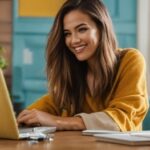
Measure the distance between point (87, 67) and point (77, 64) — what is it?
0.05 meters

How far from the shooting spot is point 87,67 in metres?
2.15

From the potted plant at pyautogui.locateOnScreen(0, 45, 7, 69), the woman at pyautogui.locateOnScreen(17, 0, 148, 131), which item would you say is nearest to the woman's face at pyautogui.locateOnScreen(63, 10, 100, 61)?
the woman at pyautogui.locateOnScreen(17, 0, 148, 131)

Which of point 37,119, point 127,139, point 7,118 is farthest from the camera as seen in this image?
point 37,119

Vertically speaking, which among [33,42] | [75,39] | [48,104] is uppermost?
[75,39]

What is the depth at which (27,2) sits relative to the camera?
3514 mm

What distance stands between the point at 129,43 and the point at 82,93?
5.47 feet

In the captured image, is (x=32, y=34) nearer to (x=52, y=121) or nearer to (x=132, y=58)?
(x=132, y=58)

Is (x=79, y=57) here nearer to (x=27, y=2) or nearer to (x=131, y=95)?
(x=131, y=95)

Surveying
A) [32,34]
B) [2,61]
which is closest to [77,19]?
[2,61]

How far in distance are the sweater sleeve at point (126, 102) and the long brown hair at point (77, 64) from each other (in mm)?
65

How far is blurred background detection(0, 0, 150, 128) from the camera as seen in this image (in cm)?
348

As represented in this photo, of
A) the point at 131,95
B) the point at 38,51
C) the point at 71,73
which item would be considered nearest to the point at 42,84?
the point at 38,51

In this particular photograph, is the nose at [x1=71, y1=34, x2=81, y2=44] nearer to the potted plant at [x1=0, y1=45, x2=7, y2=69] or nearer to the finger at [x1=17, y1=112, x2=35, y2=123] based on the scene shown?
the finger at [x1=17, y1=112, x2=35, y2=123]

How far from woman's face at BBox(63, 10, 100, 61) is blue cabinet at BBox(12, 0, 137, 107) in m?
1.49
